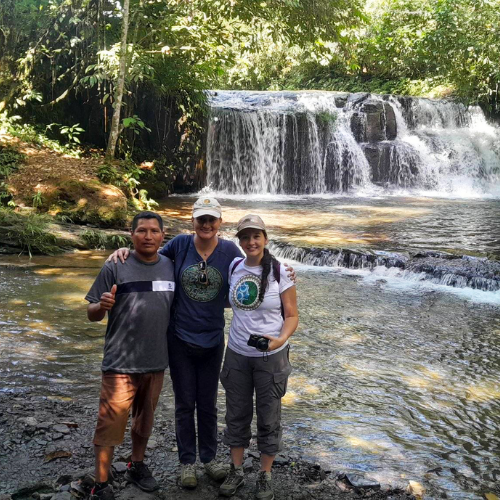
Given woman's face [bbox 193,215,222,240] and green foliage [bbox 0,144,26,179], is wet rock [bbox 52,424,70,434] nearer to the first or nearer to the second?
woman's face [bbox 193,215,222,240]

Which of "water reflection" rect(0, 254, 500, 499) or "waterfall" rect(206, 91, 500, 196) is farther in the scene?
"waterfall" rect(206, 91, 500, 196)

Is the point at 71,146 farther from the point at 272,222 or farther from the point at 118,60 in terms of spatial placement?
the point at 272,222

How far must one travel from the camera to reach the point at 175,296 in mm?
3229

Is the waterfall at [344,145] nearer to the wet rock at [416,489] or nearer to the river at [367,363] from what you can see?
the river at [367,363]

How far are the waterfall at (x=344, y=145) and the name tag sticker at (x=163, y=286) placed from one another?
1649 cm

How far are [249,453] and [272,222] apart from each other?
384 inches

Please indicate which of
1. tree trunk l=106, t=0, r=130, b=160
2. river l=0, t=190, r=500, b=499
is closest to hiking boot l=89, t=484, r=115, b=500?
river l=0, t=190, r=500, b=499

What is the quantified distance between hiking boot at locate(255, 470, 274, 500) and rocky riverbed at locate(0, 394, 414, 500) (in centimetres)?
7

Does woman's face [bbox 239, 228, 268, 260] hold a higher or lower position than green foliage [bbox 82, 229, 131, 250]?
higher

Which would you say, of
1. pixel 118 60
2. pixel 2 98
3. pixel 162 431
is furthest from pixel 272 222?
pixel 162 431

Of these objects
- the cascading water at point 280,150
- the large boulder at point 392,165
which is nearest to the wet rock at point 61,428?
the cascading water at point 280,150

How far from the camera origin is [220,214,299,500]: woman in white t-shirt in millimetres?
3125

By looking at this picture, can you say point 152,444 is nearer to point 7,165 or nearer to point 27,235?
point 27,235

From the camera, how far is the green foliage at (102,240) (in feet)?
32.7
